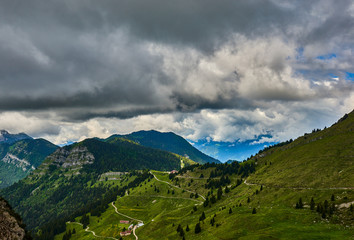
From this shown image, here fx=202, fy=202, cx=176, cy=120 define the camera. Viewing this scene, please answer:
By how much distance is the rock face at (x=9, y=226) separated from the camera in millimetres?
34375

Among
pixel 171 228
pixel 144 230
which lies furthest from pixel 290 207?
pixel 144 230

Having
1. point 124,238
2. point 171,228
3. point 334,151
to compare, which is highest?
point 334,151

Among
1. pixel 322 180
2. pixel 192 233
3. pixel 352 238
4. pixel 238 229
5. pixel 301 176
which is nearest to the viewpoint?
pixel 352 238

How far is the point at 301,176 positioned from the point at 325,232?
87.8 meters

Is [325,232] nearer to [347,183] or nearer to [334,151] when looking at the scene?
[347,183]

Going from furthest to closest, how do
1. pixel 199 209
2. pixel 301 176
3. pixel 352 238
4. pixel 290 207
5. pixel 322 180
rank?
1. pixel 199 209
2. pixel 301 176
3. pixel 322 180
4. pixel 290 207
5. pixel 352 238

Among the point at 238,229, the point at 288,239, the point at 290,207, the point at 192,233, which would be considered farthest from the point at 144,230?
the point at 288,239

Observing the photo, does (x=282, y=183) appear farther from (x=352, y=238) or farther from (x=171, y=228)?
(x=352, y=238)

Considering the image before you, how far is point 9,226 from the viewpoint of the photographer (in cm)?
3584

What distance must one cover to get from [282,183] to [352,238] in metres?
92.9

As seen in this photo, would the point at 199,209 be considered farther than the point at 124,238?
Yes

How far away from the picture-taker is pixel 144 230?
146500mm

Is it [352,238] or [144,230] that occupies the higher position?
[352,238]

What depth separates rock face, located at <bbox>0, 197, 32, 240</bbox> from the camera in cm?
3438
